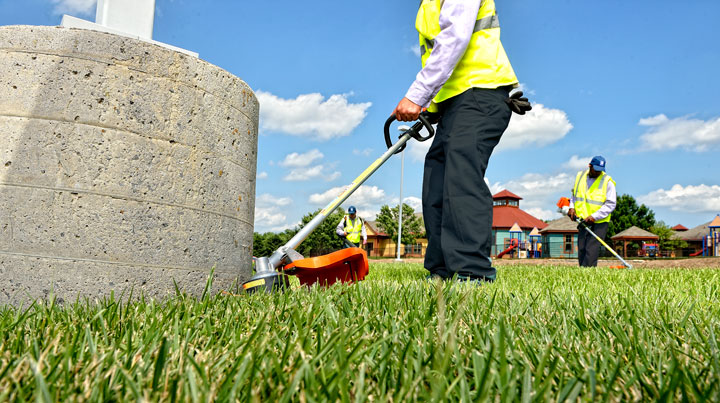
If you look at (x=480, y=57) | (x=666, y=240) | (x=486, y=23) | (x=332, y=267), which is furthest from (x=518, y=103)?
(x=666, y=240)

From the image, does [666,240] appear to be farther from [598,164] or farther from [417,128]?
[417,128]

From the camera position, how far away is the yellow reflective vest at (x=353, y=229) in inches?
694

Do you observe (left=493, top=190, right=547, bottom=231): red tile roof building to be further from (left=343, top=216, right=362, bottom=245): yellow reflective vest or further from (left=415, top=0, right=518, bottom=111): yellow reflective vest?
(left=415, top=0, right=518, bottom=111): yellow reflective vest

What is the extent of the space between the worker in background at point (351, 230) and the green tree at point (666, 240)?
163 feet

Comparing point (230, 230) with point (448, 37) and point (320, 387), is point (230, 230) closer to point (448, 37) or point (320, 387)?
point (320, 387)

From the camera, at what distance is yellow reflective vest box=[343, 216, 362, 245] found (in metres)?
17.6

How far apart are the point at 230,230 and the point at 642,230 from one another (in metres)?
56.5

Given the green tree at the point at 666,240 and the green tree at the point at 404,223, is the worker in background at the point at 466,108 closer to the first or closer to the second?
the green tree at the point at 404,223

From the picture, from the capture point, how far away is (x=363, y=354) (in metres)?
1.21

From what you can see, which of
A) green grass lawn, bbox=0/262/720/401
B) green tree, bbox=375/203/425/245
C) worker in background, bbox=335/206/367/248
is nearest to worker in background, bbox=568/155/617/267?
green grass lawn, bbox=0/262/720/401

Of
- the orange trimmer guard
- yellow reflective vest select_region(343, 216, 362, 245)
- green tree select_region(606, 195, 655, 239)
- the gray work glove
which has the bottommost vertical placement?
the orange trimmer guard

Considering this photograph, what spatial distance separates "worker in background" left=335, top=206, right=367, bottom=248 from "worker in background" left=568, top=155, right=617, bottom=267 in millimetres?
8861

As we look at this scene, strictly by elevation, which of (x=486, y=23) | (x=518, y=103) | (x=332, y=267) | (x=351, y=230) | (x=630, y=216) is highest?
(x=630, y=216)

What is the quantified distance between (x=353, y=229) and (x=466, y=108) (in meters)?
14.5
